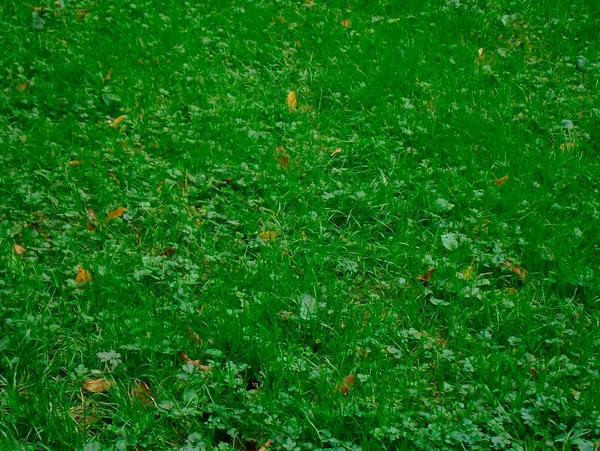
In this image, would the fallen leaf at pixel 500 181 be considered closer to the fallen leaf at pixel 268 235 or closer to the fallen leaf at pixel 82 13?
the fallen leaf at pixel 268 235

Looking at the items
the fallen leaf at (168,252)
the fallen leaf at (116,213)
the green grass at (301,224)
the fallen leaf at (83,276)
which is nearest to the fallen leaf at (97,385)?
the green grass at (301,224)

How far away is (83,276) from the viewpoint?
343cm

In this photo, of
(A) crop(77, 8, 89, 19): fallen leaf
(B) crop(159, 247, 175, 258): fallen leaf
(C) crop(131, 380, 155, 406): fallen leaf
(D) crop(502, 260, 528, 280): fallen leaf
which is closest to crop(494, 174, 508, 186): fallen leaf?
(D) crop(502, 260, 528, 280): fallen leaf

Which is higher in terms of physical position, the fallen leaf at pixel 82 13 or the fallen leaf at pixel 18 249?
the fallen leaf at pixel 82 13

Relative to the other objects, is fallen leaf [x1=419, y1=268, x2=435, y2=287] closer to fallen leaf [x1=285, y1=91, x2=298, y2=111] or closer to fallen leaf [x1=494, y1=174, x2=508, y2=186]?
fallen leaf [x1=494, y1=174, x2=508, y2=186]

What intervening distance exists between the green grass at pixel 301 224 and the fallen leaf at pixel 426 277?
31 mm

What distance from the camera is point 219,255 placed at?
11.8 feet

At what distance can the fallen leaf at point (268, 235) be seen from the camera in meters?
3.76

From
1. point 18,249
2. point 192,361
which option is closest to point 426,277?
point 192,361

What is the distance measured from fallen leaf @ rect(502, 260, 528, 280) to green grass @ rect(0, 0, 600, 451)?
3 cm

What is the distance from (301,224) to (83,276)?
1193mm

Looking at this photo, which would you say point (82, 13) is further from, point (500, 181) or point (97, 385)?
point (97, 385)

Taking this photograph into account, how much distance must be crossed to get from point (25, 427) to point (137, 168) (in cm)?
183

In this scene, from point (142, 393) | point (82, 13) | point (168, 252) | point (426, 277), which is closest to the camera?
point (142, 393)
